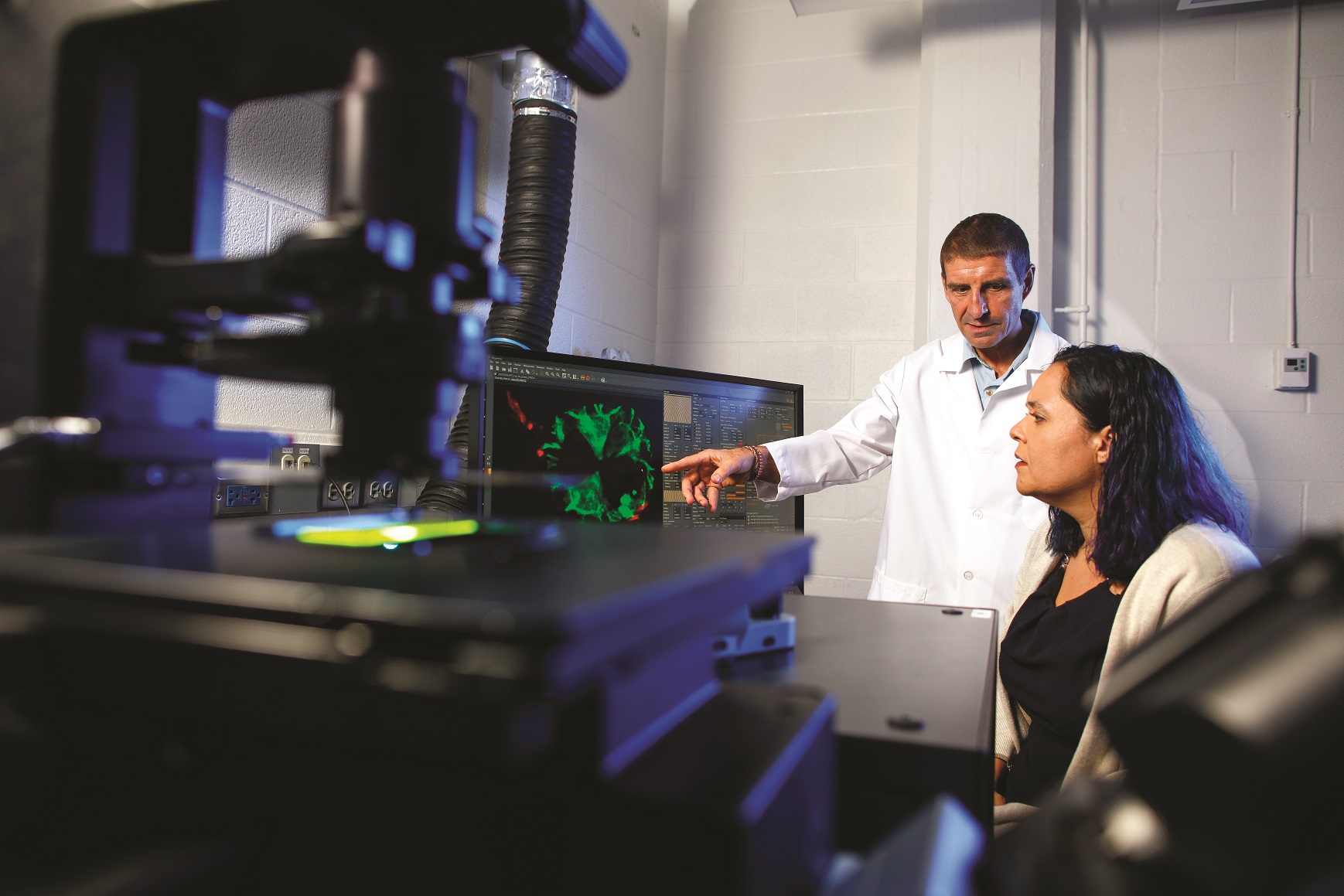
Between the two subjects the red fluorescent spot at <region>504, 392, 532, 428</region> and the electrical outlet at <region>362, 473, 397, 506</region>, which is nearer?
the red fluorescent spot at <region>504, 392, 532, 428</region>

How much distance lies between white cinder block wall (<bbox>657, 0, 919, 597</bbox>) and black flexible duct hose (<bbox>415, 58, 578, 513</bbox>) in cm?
108

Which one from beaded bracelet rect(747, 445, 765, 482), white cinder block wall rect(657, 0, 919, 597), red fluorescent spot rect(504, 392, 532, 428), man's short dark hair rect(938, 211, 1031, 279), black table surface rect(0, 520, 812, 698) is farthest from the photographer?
white cinder block wall rect(657, 0, 919, 597)

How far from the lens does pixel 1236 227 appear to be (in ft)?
7.68

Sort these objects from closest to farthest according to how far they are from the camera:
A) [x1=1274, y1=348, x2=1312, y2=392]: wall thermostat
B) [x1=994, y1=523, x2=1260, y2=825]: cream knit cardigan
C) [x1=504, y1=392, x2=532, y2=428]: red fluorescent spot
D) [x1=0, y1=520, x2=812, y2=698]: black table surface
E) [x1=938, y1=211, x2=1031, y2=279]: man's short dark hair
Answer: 1. [x1=0, y1=520, x2=812, y2=698]: black table surface
2. [x1=994, y1=523, x2=1260, y2=825]: cream knit cardigan
3. [x1=504, y1=392, x2=532, y2=428]: red fluorescent spot
4. [x1=938, y1=211, x2=1031, y2=279]: man's short dark hair
5. [x1=1274, y1=348, x2=1312, y2=392]: wall thermostat

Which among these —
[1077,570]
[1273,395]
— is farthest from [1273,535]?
[1077,570]

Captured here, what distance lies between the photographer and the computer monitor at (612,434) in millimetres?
1286

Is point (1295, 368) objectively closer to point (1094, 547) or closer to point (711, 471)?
point (1094, 547)

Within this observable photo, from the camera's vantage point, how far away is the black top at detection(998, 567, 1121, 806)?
3.89 feet

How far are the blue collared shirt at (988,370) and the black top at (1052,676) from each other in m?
0.81

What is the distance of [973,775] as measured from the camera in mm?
455

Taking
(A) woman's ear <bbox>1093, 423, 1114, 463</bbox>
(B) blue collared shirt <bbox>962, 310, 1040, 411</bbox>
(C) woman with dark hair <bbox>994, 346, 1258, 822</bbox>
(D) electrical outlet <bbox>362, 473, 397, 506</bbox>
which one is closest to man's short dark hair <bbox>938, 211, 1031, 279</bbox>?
(B) blue collared shirt <bbox>962, 310, 1040, 411</bbox>

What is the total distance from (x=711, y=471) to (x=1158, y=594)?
771mm

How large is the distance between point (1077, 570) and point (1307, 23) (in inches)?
77.3

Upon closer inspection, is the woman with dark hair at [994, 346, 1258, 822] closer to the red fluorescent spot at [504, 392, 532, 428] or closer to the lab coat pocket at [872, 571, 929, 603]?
the lab coat pocket at [872, 571, 929, 603]
